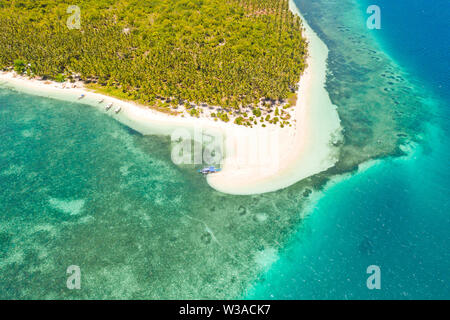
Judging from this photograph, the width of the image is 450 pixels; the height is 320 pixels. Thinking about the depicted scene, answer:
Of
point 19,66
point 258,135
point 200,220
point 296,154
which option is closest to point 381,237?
point 296,154

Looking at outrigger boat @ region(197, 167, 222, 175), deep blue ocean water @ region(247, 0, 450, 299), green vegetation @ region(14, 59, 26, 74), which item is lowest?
deep blue ocean water @ region(247, 0, 450, 299)

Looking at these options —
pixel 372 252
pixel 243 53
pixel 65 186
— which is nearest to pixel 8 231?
pixel 65 186

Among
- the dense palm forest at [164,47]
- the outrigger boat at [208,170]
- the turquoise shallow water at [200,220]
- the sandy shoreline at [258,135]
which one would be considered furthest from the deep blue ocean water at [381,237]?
the dense palm forest at [164,47]

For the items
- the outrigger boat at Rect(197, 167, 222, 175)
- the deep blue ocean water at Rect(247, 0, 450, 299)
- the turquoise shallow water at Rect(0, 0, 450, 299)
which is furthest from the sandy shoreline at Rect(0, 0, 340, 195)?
the deep blue ocean water at Rect(247, 0, 450, 299)

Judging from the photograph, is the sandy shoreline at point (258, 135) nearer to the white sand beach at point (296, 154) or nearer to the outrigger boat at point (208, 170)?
the white sand beach at point (296, 154)

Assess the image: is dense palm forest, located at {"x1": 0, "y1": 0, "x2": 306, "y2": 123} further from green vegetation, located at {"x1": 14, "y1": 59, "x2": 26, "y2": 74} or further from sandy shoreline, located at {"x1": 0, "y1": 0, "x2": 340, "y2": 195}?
sandy shoreline, located at {"x1": 0, "y1": 0, "x2": 340, "y2": 195}
